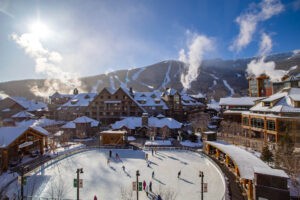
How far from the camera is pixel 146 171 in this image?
2366 centimetres

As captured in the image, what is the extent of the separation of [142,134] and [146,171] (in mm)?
22557

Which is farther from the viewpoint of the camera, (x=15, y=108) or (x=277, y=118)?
(x=15, y=108)

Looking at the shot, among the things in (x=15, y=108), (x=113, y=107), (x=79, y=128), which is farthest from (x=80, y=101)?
(x=15, y=108)

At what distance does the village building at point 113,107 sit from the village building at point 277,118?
3131 cm

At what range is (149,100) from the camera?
201 ft

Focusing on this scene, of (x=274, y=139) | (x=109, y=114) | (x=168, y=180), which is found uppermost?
(x=109, y=114)

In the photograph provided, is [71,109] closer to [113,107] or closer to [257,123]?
[113,107]

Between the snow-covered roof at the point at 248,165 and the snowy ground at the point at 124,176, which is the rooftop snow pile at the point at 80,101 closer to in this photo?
the snowy ground at the point at 124,176

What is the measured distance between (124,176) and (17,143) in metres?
17.7

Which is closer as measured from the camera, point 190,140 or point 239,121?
point 190,140

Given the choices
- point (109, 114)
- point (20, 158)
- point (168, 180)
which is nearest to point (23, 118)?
point (109, 114)

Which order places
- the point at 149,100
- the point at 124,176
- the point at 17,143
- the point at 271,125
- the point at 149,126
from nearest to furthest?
the point at 124,176 → the point at 17,143 → the point at 271,125 → the point at 149,126 → the point at 149,100

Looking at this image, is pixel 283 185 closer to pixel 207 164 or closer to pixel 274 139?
pixel 207 164

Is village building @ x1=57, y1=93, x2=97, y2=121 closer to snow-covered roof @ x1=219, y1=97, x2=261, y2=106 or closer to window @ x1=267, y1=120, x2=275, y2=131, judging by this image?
snow-covered roof @ x1=219, y1=97, x2=261, y2=106
